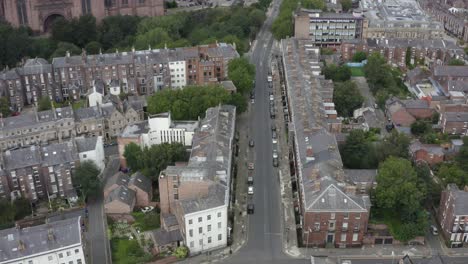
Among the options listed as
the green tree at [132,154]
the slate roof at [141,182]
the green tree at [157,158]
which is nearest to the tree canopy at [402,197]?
the green tree at [157,158]

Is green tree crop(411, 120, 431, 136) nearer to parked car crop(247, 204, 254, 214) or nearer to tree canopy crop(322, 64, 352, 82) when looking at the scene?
tree canopy crop(322, 64, 352, 82)

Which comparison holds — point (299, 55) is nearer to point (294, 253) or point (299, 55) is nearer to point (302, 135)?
point (302, 135)

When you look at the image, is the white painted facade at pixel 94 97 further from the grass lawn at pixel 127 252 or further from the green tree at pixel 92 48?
the grass lawn at pixel 127 252

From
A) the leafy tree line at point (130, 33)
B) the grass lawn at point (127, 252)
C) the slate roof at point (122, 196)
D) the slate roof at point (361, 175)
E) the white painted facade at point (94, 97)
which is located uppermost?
the leafy tree line at point (130, 33)

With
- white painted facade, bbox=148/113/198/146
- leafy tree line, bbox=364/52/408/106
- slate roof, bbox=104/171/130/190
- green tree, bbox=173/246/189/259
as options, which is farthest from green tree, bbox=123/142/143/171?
leafy tree line, bbox=364/52/408/106

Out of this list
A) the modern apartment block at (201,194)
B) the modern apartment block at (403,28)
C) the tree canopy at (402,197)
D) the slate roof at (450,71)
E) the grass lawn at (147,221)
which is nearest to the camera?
the modern apartment block at (201,194)
